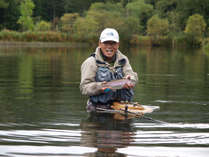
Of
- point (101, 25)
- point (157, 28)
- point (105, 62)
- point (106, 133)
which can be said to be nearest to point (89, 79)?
point (105, 62)

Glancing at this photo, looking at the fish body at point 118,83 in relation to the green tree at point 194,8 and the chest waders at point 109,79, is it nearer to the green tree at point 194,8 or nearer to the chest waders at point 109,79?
the chest waders at point 109,79

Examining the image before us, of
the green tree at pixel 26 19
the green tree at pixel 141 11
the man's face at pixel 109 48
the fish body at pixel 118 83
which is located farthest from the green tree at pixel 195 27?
the fish body at pixel 118 83

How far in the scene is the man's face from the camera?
8562 millimetres

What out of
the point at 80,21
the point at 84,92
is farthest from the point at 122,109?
the point at 80,21

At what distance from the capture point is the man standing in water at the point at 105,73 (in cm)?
844

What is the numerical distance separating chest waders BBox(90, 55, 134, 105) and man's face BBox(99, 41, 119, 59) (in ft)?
0.59

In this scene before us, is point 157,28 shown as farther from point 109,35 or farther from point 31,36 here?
point 109,35

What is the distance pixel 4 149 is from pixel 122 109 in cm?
275

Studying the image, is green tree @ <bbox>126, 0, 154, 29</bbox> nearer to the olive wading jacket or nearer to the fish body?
the olive wading jacket

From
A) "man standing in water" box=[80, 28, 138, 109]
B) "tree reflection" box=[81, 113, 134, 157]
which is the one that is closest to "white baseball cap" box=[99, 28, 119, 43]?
"man standing in water" box=[80, 28, 138, 109]

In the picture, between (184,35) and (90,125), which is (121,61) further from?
(184,35)

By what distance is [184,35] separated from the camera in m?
72.2

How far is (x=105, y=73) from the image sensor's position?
8625mm

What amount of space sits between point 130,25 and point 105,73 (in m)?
68.4
